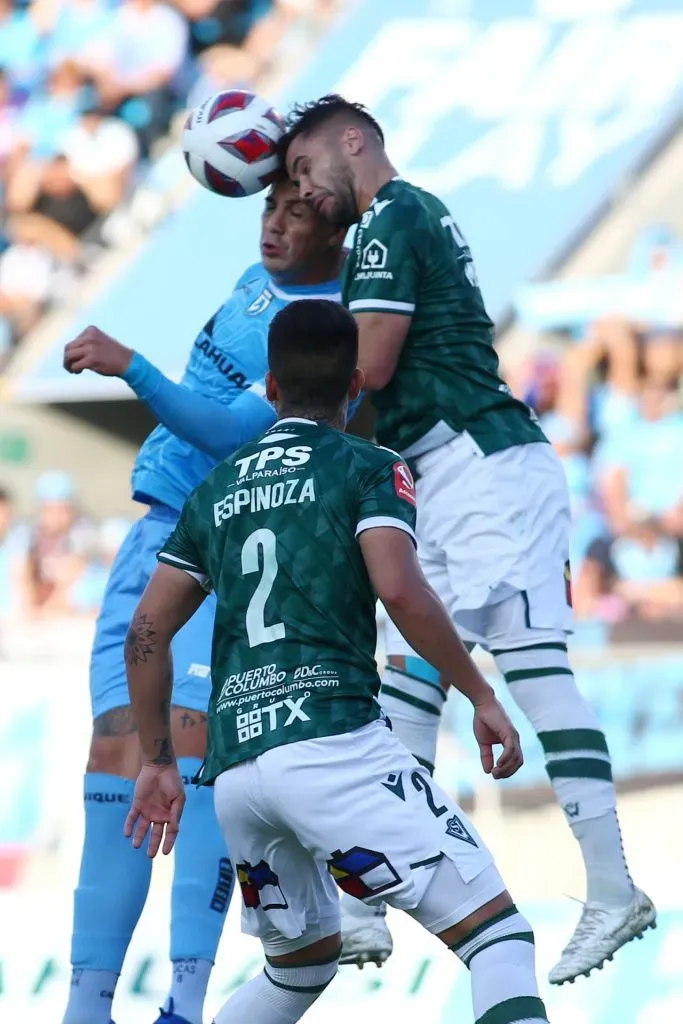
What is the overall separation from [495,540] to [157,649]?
130cm

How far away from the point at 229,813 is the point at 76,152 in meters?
11.7

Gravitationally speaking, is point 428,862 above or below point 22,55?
below

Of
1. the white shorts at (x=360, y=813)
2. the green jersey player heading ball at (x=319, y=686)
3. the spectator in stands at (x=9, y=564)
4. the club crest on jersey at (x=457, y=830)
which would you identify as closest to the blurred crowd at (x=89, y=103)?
the spectator in stands at (x=9, y=564)

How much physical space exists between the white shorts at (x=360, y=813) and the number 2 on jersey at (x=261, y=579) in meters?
0.23

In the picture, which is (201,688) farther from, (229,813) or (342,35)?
(342,35)

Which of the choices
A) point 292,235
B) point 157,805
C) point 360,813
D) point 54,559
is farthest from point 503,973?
point 54,559

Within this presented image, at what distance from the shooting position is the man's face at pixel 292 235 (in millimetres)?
4461

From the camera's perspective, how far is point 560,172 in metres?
13.1

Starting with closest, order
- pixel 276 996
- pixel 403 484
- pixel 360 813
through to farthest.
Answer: pixel 360 813
pixel 403 484
pixel 276 996

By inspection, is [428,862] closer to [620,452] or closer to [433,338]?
[433,338]

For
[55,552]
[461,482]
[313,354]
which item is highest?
[55,552]

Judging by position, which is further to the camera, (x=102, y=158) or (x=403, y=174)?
(x=102, y=158)

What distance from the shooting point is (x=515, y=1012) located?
307 cm

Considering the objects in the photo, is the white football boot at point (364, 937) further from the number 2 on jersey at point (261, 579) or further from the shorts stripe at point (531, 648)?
the number 2 on jersey at point (261, 579)
